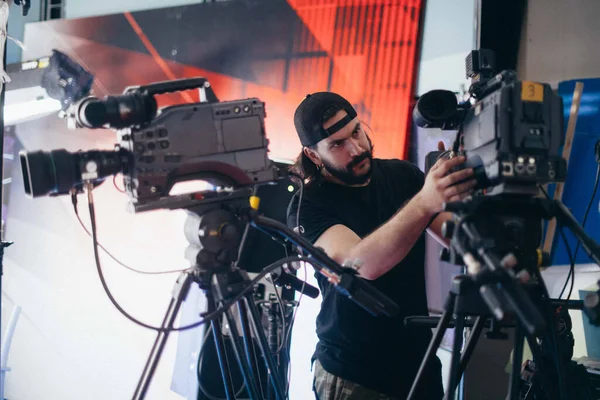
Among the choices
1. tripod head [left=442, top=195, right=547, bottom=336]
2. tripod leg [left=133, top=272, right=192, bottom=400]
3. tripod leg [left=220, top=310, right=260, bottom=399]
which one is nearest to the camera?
tripod head [left=442, top=195, right=547, bottom=336]

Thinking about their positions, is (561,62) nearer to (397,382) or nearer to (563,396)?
(397,382)

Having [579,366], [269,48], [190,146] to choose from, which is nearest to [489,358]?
[579,366]

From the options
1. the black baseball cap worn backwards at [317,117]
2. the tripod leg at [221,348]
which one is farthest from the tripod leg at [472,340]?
the black baseball cap worn backwards at [317,117]

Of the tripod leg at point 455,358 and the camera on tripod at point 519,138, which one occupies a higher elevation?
the camera on tripod at point 519,138

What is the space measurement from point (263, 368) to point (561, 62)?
1976 millimetres

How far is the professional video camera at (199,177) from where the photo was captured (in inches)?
44.1

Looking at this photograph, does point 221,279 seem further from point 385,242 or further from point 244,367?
point 385,242

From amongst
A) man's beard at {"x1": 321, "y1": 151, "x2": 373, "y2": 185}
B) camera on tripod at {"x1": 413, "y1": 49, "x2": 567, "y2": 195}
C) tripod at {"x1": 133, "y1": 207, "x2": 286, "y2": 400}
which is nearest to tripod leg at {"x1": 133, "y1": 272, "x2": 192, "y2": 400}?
tripod at {"x1": 133, "y1": 207, "x2": 286, "y2": 400}

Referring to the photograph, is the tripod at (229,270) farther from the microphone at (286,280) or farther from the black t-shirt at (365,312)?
the black t-shirt at (365,312)

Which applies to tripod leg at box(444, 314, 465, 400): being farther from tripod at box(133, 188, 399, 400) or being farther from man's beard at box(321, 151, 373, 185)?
man's beard at box(321, 151, 373, 185)

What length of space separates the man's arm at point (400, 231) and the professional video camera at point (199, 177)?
246mm

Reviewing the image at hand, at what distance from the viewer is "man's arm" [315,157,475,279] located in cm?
116

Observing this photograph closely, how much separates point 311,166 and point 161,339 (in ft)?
2.98

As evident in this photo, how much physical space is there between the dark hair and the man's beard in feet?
0.19
